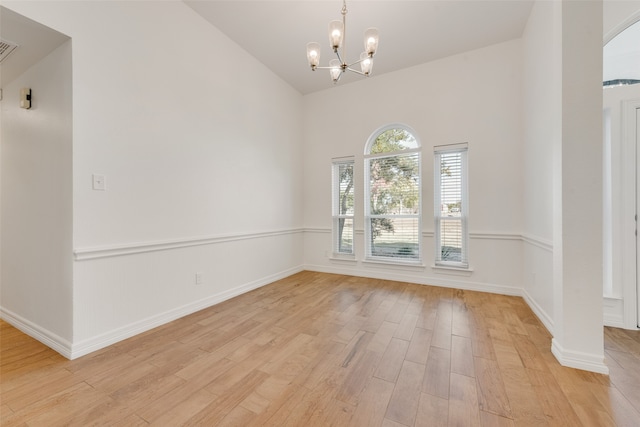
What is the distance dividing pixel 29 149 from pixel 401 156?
4.37 metres

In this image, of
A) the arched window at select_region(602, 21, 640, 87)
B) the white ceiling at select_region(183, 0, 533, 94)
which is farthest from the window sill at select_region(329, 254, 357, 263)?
the arched window at select_region(602, 21, 640, 87)

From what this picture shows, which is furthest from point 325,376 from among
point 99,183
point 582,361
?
point 99,183

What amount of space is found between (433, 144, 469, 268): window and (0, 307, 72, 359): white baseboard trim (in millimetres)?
4177

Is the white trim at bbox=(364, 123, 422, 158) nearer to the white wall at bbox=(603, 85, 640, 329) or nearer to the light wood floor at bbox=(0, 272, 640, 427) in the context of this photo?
the white wall at bbox=(603, 85, 640, 329)

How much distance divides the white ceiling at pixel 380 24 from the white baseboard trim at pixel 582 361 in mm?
3360

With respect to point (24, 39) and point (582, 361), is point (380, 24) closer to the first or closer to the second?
point (24, 39)

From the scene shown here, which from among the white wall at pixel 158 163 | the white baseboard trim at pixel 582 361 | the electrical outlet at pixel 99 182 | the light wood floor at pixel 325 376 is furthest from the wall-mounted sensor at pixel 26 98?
the white baseboard trim at pixel 582 361

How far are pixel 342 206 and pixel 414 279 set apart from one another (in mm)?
1711

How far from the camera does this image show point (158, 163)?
8.11 feet

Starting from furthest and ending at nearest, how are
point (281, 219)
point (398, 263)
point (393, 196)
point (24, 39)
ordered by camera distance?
point (281, 219), point (393, 196), point (398, 263), point (24, 39)

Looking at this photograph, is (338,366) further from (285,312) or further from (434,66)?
(434,66)

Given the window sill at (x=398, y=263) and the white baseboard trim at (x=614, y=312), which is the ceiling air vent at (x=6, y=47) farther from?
the white baseboard trim at (x=614, y=312)

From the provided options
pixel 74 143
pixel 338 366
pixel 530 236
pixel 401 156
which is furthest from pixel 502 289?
pixel 74 143

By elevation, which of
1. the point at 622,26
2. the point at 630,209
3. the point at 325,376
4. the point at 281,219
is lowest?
the point at 325,376
